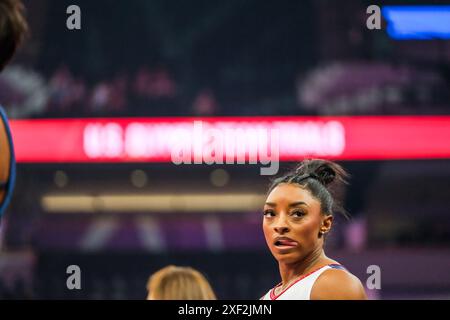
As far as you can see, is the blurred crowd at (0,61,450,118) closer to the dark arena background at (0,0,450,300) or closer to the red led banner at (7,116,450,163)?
the dark arena background at (0,0,450,300)

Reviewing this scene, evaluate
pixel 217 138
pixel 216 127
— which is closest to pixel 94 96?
pixel 216 127

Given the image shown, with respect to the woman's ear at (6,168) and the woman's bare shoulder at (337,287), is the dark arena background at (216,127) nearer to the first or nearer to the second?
the woman's bare shoulder at (337,287)

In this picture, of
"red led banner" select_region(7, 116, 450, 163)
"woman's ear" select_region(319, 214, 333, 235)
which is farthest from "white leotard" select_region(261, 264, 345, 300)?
"red led banner" select_region(7, 116, 450, 163)

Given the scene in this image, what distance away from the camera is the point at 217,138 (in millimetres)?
9234

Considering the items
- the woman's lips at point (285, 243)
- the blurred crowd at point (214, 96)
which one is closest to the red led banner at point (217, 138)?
the blurred crowd at point (214, 96)

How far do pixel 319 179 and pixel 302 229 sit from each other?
163 mm

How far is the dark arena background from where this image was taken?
9383 mm

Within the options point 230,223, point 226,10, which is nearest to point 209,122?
point 230,223

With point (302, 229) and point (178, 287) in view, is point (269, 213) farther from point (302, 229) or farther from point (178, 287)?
point (178, 287)

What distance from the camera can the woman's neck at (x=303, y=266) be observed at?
1.78 m

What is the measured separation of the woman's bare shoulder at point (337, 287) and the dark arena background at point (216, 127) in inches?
286

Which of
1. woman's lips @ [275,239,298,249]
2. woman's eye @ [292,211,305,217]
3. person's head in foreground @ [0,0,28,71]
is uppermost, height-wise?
person's head in foreground @ [0,0,28,71]

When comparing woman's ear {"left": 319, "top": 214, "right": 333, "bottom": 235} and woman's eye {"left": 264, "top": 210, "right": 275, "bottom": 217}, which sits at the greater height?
woman's eye {"left": 264, "top": 210, "right": 275, "bottom": 217}

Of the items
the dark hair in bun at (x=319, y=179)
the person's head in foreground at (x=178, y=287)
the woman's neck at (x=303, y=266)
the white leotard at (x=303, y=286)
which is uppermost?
the dark hair in bun at (x=319, y=179)
